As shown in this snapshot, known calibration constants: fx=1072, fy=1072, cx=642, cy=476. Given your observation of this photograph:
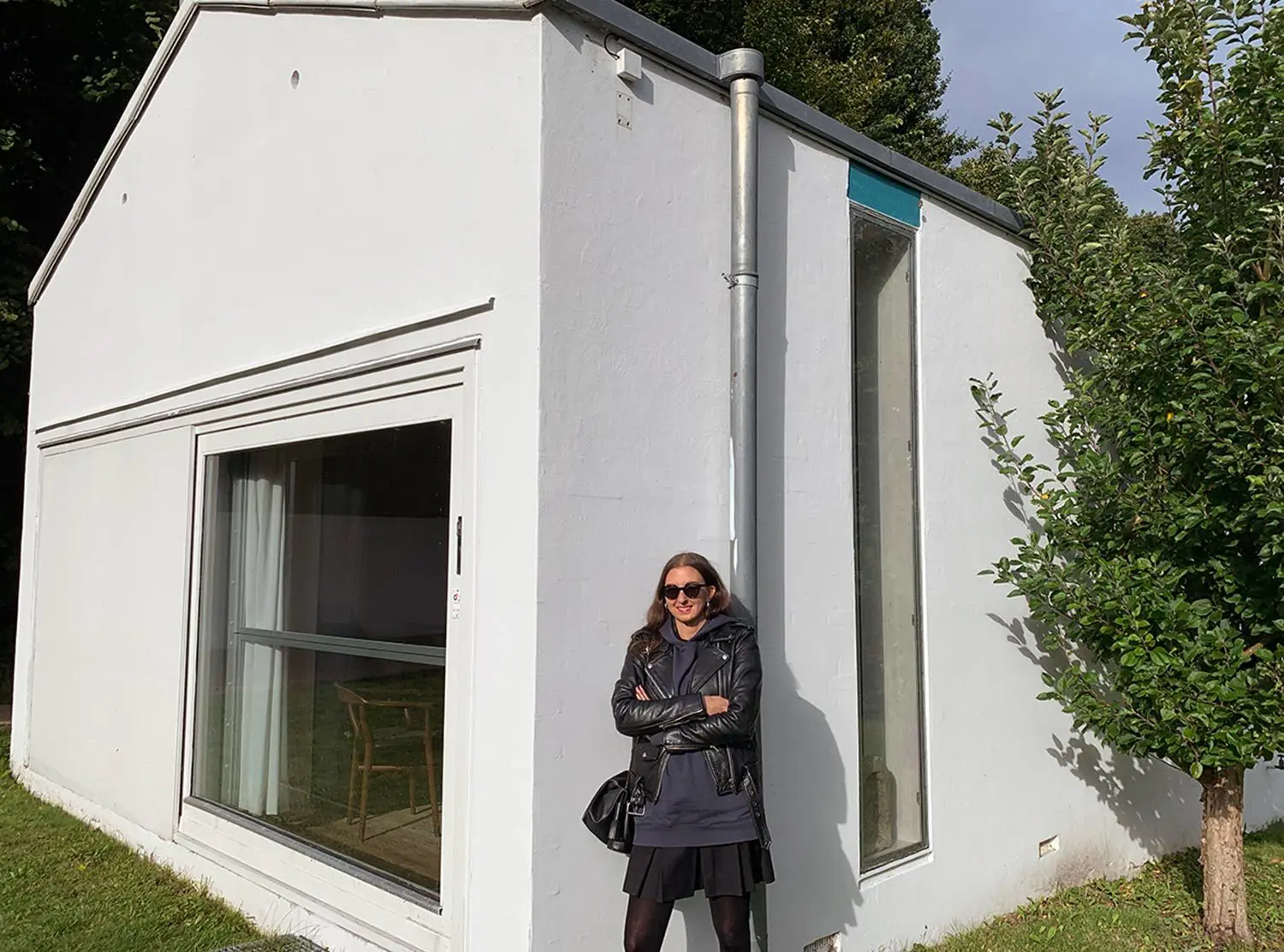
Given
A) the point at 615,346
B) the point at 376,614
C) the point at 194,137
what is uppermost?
the point at 194,137

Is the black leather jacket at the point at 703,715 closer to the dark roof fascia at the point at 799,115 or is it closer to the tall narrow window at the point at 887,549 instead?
the tall narrow window at the point at 887,549

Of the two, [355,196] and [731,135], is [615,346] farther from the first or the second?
[355,196]

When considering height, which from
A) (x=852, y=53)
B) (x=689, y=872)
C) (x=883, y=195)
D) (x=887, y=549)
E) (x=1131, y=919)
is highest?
(x=852, y=53)

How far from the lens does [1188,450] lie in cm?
451

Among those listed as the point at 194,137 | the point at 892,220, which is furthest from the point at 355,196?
the point at 892,220

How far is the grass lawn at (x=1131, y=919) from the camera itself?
4680 mm

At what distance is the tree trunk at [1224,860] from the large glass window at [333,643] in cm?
354

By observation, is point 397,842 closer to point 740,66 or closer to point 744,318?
point 744,318

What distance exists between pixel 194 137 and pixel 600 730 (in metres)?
4.18

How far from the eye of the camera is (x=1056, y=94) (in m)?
5.40

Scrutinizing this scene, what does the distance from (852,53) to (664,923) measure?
727 inches

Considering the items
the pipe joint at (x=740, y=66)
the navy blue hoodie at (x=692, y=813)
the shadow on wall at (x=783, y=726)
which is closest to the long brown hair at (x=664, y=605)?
the navy blue hoodie at (x=692, y=813)

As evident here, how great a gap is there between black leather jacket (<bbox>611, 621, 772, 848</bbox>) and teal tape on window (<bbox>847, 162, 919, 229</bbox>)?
2.27m

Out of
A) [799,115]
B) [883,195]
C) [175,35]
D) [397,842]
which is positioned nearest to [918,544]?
[883,195]
